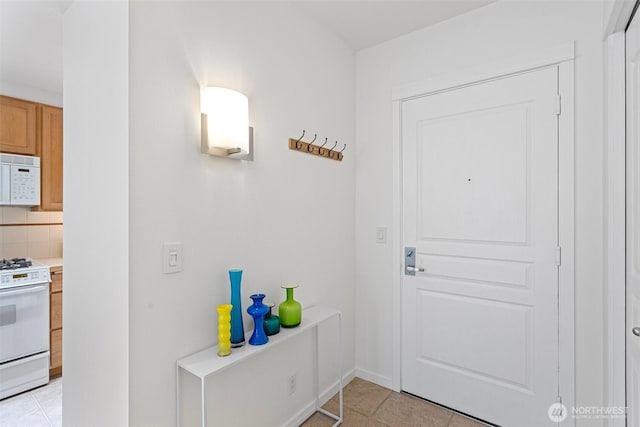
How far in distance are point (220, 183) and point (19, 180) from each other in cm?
234

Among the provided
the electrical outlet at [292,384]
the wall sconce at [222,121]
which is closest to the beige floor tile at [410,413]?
the electrical outlet at [292,384]

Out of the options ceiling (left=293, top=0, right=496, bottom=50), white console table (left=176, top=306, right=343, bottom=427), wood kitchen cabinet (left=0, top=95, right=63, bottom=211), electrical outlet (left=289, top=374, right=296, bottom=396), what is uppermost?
ceiling (left=293, top=0, right=496, bottom=50)

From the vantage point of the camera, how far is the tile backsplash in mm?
2812

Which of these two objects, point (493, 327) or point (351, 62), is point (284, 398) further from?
point (351, 62)

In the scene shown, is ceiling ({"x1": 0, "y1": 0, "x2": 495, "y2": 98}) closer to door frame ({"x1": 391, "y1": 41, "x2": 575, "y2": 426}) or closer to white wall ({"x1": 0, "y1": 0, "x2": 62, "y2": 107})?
white wall ({"x1": 0, "y1": 0, "x2": 62, "y2": 107})

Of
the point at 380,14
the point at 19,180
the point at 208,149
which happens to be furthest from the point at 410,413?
the point at 19,180

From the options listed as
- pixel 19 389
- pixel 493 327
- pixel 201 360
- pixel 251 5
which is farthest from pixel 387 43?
pixel 19 389

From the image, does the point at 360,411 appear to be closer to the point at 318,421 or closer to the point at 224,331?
the point at 318,421

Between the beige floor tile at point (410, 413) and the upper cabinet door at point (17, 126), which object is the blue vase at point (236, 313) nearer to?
the beige floor tile at point (410, 413)

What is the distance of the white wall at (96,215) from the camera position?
1229 mm

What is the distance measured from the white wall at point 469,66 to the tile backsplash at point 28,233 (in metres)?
2.94

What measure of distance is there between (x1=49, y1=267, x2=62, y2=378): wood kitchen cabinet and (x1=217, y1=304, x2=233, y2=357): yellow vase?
2.20m

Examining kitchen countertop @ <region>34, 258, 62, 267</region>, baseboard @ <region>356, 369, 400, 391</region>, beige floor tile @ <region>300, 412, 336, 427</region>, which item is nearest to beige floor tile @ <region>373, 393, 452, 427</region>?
baseboard @ <region>356, 369, 400, 391</region>

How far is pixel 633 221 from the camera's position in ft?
4.51
